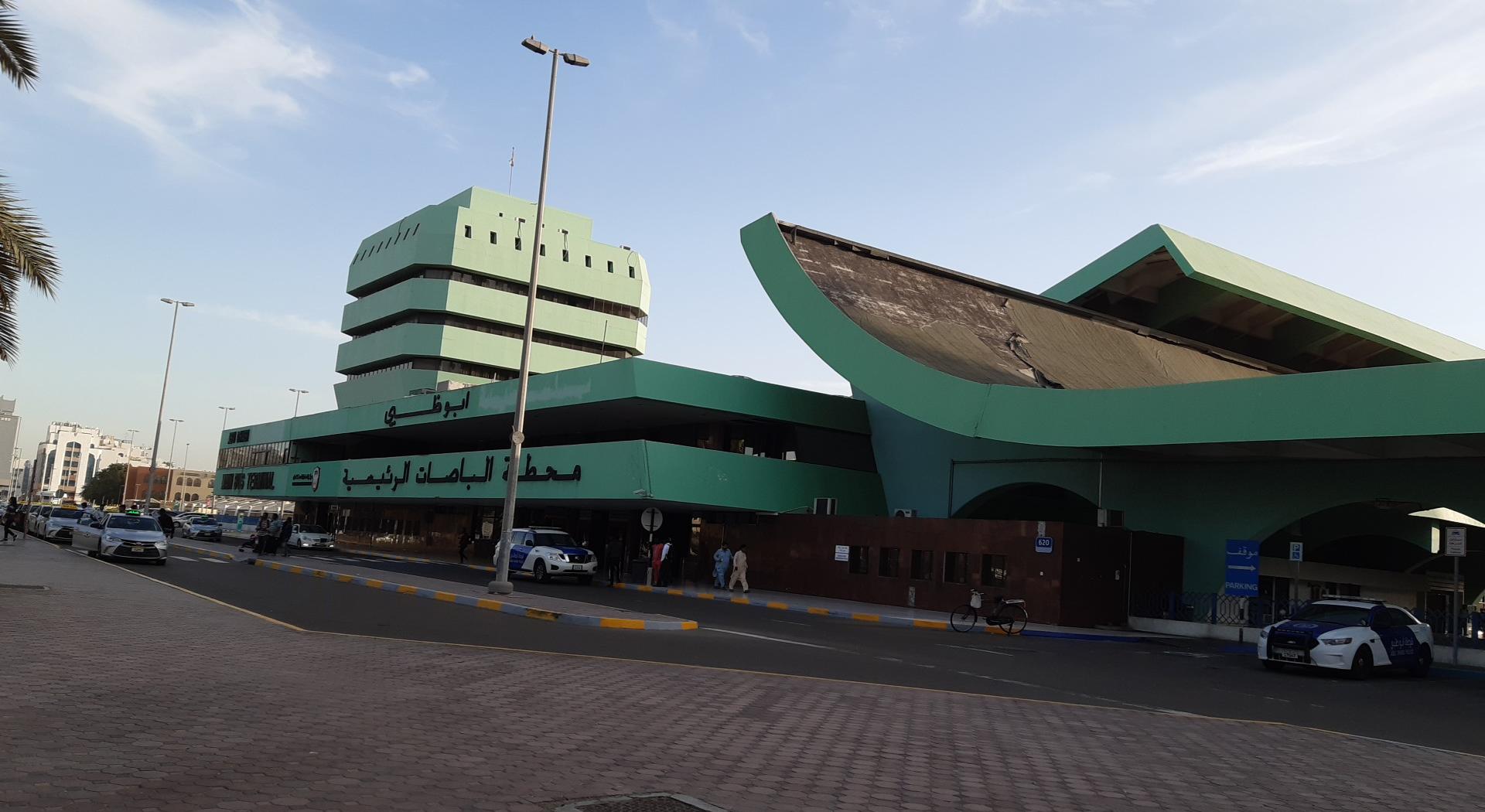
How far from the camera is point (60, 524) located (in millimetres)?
45500

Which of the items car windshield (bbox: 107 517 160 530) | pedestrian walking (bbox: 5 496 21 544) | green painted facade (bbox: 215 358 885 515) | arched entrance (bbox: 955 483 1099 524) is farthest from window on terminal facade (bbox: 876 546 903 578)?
pedestrian walking (bbox: 5 496 21 544)

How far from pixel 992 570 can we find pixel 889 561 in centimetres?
430

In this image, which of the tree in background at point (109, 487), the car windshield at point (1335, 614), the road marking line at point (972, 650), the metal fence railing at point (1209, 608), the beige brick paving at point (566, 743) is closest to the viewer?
the beige brick paving at point (566, 743)

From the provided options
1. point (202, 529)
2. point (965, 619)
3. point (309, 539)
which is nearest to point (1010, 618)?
point (965, 619)

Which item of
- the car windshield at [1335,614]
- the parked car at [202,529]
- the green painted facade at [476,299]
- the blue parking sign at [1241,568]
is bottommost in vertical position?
the parked car at [202,529]

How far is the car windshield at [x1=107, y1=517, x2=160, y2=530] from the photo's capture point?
3303cm

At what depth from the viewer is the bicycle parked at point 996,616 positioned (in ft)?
84.9

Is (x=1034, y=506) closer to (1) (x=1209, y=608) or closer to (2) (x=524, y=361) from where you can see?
(1) (x=1209, y=608)

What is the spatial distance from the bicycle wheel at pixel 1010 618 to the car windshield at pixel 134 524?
2498cm

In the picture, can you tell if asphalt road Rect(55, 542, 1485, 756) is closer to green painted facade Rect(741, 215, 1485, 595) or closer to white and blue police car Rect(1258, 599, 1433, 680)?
white and blue police car Rect(1258, 599, 1433, 680)

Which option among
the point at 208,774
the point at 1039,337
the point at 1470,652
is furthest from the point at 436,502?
the point at 208,774

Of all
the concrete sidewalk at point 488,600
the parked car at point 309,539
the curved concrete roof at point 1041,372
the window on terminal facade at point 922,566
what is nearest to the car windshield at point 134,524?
the concrete sidewalk at point 488,600

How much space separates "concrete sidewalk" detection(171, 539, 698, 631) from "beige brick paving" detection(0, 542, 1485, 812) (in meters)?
6.76

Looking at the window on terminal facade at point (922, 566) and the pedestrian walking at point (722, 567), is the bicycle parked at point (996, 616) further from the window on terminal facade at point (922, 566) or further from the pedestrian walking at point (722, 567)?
the pedestrian walking at point (722, 567)
